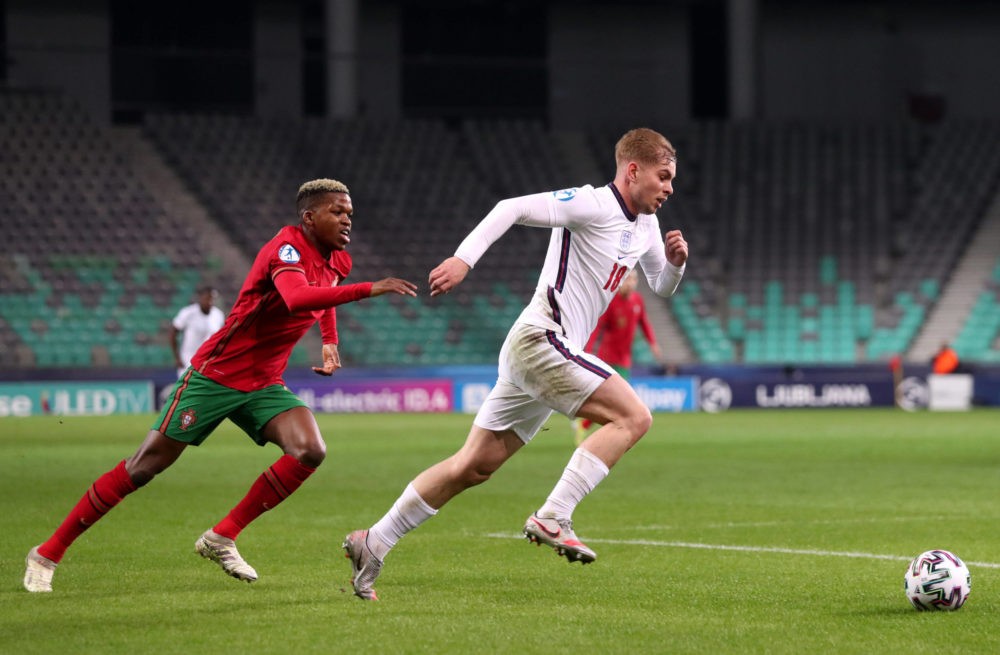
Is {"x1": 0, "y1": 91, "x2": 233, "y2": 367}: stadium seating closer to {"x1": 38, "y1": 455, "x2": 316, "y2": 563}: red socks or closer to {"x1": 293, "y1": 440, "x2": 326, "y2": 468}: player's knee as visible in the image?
{"x1": 38, "y1": 455, "x2": 316, "y2": 563}: red socks

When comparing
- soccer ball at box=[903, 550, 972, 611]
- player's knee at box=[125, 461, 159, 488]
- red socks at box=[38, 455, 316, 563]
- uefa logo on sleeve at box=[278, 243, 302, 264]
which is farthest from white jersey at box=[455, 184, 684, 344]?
player's knee at box=[125, 461, 159, 488]

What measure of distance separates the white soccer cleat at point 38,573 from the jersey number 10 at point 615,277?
3.24 metres

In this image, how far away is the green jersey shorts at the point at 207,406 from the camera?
26.3ft

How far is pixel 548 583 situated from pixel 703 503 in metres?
5.05

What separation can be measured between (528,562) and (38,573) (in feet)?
9.38

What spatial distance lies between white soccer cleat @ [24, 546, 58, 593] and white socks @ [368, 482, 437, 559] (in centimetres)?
176

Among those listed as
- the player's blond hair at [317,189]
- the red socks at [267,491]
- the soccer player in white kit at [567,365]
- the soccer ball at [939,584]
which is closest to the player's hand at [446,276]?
the soccer player in white kit at [567,365]

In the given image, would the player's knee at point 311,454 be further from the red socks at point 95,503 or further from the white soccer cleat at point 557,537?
the white soccer cleat at point 557,537

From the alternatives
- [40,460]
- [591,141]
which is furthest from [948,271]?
[40,460]

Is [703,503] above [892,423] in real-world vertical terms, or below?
above

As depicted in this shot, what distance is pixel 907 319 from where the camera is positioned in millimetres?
36750

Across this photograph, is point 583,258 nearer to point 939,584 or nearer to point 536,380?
point 536,380

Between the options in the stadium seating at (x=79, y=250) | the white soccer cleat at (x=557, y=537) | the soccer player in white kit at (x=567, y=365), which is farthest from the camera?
the stadium seating at (x=79, y=250)

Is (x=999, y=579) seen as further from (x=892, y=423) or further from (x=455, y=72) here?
(x=455, y=72)
